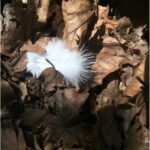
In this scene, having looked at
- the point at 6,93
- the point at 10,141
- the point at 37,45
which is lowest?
the point at 10,141

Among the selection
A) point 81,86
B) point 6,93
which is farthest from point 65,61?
point 6,93

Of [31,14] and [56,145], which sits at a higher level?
[31,14]

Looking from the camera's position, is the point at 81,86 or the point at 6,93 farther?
the point at 81,86

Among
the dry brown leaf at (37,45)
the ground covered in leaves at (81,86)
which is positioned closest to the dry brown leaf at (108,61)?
the ground covered in leaves at (81,86)

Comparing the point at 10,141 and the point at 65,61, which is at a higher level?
the point at 65,61

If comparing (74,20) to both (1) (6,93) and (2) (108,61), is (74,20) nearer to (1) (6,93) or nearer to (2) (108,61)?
(2) (108,61)

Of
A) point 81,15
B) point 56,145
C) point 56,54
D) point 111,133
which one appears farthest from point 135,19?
point 56,145

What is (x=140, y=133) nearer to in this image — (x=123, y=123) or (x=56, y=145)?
(x=123, y=123)
